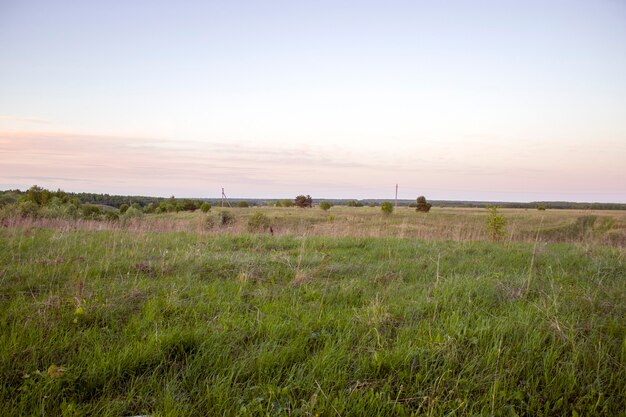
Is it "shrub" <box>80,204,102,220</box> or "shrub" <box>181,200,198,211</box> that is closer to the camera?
"shrub" <box>80,204,102,220</box>

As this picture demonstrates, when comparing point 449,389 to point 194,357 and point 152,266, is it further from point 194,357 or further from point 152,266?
point 152,266

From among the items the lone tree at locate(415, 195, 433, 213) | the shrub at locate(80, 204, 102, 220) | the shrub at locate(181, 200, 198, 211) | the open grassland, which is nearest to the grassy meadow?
the open grassland

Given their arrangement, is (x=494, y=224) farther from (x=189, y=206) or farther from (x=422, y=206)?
(x=189, y=206)

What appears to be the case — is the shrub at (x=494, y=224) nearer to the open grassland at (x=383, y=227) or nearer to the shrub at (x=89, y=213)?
the open grassland at (x=383, y=227)

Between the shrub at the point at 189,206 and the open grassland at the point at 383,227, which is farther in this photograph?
the shrub at the point at 189,206

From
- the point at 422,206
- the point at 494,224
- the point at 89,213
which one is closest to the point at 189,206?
the point at 89,213

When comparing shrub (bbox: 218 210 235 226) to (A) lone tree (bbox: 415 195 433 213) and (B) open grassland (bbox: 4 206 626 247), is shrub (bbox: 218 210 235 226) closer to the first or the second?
(B) open grassland (bbox: 4 206 626 247)

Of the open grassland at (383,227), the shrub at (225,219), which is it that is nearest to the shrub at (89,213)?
the open grassland at (383,227)

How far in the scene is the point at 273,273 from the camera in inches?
214

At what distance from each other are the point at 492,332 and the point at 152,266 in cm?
485

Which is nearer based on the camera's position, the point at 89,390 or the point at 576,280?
the point at 89,390

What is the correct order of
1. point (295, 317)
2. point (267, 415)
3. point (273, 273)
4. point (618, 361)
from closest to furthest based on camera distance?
point (267, 415) → point (618, 361) → point (295, 317) → point (273, 273)

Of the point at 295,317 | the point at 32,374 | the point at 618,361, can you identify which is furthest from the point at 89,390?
the point at 618,361

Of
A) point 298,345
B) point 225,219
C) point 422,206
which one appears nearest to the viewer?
point 298,345
